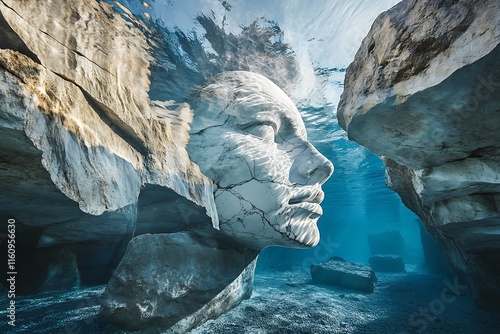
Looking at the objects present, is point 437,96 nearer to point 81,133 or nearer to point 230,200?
point 230,200

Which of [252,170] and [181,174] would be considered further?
[252,170]

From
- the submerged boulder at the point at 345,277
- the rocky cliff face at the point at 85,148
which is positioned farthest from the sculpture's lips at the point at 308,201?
the submerged boulder at the point at 345,277

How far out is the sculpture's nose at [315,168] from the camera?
317 cm

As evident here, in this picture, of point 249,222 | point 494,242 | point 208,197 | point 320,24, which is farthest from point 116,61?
point 494,242

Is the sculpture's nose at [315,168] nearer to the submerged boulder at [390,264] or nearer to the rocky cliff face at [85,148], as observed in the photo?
the rocky cliff face at [85,148]

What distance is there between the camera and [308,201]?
10.9 feet

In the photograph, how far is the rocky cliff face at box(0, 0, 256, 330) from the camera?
4.01ft

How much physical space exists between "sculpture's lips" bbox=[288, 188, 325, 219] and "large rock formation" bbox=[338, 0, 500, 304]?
1048mm

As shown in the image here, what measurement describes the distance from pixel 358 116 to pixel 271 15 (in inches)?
126

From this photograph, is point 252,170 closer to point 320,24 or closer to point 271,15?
point 271,15

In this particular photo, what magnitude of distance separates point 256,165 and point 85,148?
6.76 ft

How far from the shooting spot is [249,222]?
3.10 m

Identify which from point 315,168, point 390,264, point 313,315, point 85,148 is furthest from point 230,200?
point 390,264

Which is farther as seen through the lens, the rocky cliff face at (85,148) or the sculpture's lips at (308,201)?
the sculpture's lips at (308,201)
